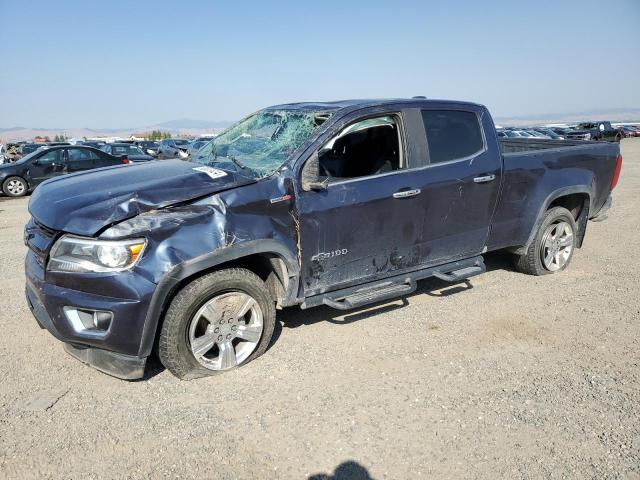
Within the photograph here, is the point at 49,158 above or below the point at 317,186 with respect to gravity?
below

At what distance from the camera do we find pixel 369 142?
4.57 m

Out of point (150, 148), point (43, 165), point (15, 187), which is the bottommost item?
point (150, 148)

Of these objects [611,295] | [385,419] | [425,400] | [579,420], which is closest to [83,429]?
[385,419]

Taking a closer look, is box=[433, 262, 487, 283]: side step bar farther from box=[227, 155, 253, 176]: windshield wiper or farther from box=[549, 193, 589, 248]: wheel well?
box=[227, 155, 253, 176]: windshield wiper

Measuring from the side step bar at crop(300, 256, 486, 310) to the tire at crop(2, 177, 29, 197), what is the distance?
12762 mm

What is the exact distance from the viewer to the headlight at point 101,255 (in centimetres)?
297

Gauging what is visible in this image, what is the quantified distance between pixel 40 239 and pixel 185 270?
1.09 m

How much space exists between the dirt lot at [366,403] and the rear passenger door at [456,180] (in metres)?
0.68

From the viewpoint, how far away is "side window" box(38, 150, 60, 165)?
44.9ft

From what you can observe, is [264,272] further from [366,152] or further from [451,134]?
[451,134]

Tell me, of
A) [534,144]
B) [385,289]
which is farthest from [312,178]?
[534,144]

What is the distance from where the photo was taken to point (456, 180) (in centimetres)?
432

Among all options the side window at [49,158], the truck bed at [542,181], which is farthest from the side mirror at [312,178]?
the side window at [49,158]

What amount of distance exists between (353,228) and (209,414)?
66.8 inches
